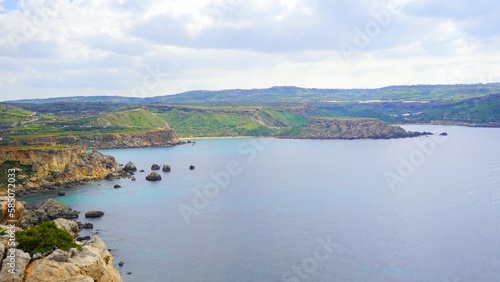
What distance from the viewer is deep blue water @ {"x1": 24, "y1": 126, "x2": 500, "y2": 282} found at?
54531 mm

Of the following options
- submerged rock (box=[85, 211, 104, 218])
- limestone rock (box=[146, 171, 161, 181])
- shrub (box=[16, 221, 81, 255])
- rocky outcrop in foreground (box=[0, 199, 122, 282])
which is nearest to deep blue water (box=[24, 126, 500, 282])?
limestone rock (box=[146, 171, 161, 181])

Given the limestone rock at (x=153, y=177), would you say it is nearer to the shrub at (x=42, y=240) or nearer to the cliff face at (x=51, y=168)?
the cliff face at (x=51, y=168)

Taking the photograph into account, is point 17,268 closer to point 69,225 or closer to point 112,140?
point 69,225

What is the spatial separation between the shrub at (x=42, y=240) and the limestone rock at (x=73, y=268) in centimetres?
196

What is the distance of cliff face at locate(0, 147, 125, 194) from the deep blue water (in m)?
5.76

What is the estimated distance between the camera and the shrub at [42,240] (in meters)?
39.6

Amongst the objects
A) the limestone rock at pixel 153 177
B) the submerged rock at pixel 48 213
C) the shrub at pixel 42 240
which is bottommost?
the limestone rock at pixel 153 177

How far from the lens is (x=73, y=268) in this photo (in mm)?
36094

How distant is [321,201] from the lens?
87875 millimetres

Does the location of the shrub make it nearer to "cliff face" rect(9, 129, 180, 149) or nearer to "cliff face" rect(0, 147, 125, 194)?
"cliff face" rect(0, 147, 125, 194)

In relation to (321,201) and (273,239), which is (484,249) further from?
(321,201)

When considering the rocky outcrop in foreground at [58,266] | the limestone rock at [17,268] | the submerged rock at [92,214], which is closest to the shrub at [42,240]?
the rocky outcrop in foreground at [58,266]

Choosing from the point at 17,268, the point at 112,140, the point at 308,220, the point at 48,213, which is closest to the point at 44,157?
the point at 48,213

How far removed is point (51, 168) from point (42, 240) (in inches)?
2798
